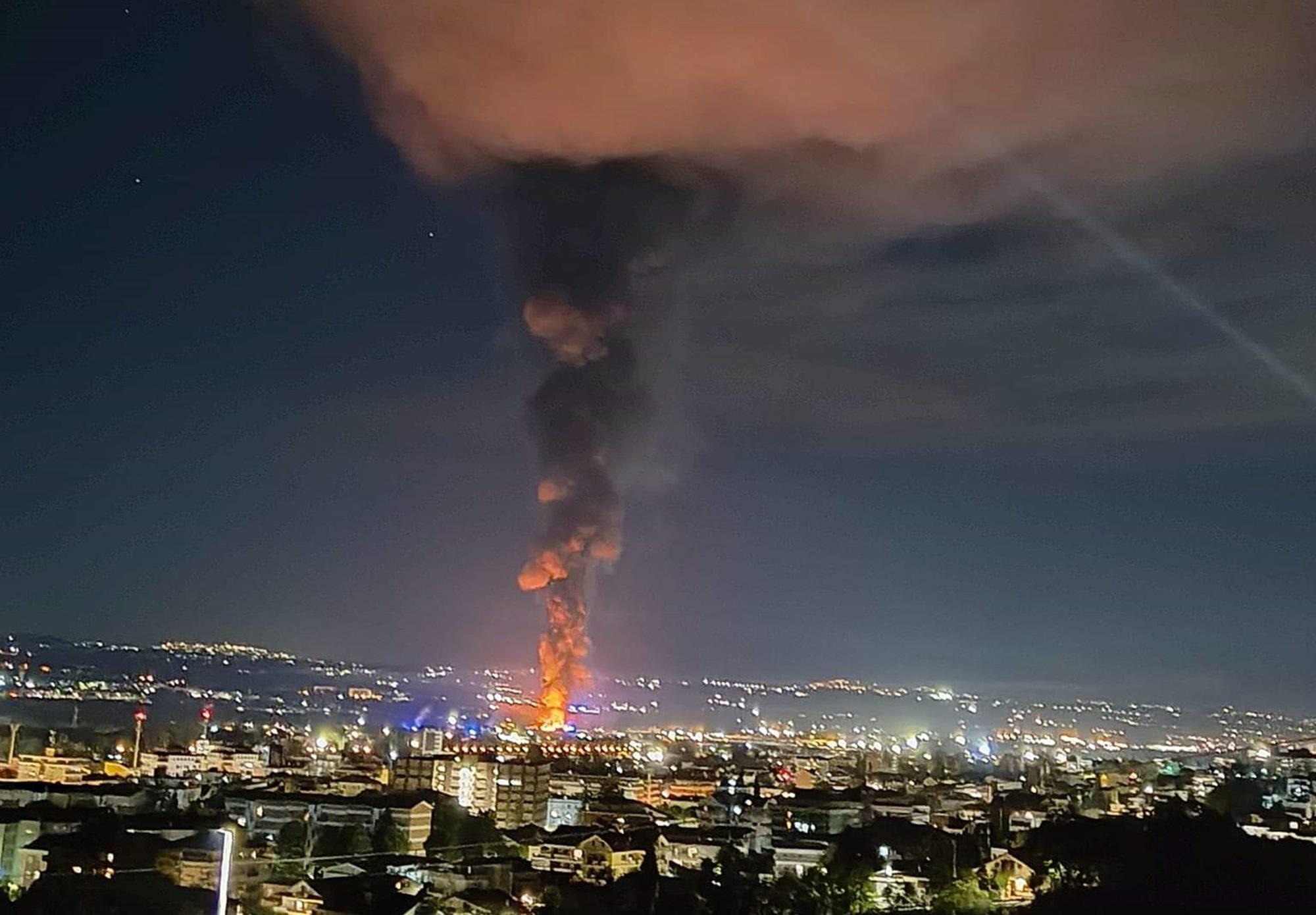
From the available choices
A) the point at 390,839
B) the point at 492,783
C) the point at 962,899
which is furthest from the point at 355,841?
the point at 492,783

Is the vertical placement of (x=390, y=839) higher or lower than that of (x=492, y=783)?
lower

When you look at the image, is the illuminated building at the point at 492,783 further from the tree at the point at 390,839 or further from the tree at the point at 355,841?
the tree at the point at 355,841

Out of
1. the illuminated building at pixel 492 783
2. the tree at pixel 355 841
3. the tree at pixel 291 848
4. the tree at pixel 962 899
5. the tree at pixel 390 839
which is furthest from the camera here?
the illuminated building at pixel 492 783

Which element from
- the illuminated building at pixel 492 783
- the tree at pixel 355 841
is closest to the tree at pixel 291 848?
the tree at pixel 355 841

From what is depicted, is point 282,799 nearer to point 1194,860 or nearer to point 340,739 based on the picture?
point 1194,860

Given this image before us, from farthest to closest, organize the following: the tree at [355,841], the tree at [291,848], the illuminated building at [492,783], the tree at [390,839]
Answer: the illuminated building at [492,783] → the tree at [390,839] → the tree at [355,841] → the tree at [291,848]

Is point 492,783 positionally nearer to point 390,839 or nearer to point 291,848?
point 390,839

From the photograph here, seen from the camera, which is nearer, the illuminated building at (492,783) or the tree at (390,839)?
the tree at (390,839)

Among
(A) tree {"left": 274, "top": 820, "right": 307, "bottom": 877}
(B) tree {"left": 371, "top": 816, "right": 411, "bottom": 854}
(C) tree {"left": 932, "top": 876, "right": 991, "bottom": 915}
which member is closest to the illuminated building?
(A) tree {"left": 274, "top": 820, "right": 307, "bottom": 877}

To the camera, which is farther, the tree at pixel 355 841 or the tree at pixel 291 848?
the tree at pixel 355 841

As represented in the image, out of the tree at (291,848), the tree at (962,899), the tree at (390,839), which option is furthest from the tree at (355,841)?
the tree at (962,899)

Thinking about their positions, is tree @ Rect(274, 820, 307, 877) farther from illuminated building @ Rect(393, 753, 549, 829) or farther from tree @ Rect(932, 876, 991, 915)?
tree @ Rect(932, 876, 991, 915)
